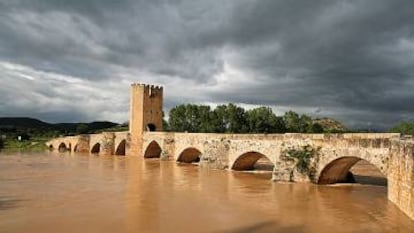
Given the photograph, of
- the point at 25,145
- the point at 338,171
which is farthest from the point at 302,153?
the point at 25,145

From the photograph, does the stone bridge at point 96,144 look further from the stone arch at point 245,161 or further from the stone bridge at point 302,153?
the stone arch at point 245,161

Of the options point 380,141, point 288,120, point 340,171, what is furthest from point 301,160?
point 288,120

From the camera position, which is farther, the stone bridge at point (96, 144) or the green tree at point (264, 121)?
the green tree at point (264, 121)

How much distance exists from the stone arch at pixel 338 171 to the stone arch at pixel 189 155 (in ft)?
40.9

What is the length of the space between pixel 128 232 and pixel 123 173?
46.6 feet

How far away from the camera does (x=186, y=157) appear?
31672 millimetres

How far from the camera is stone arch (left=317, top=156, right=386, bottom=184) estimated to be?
17.6 metres

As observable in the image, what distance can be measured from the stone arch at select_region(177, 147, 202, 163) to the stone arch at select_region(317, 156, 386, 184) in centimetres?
1245

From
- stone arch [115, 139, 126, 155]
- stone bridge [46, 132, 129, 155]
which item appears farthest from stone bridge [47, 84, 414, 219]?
stone bridge [46, 132, 129, 155]

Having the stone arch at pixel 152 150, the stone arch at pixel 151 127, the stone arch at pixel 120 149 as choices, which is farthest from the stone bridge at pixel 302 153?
the stone arch at pixel 120 149

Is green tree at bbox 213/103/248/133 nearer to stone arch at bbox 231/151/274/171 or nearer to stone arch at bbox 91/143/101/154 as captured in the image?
stone arch at bbox 91/143/101/154

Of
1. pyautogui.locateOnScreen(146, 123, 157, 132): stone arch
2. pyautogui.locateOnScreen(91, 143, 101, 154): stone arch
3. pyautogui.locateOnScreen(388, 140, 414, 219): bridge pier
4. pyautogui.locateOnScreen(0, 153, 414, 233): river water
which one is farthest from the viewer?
pyautogui.locateOnScreen(91, 143, 101, 154): stone arch

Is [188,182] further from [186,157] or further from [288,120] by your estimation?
[288,120]

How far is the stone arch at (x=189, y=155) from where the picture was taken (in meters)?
30.8
